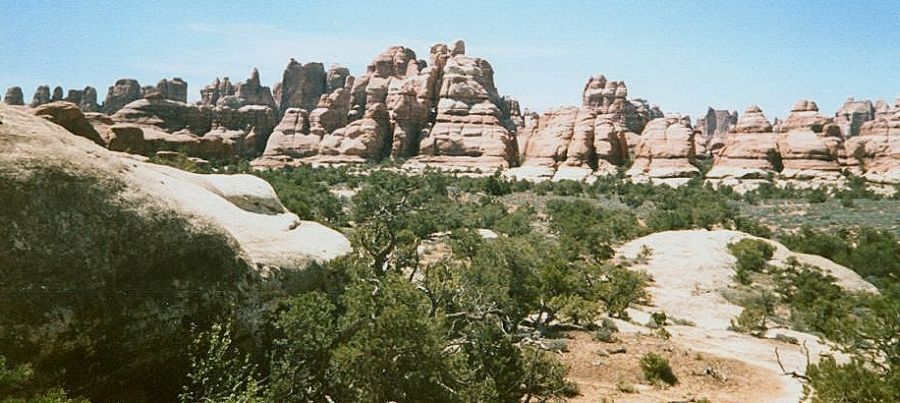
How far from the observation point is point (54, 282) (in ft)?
21.0

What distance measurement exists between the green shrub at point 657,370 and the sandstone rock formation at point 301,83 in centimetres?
11307

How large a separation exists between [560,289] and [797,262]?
20.8 meters

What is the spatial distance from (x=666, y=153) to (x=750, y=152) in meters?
11.0

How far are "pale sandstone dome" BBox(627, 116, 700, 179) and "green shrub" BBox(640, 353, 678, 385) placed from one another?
191 ft

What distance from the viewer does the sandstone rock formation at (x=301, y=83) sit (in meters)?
120

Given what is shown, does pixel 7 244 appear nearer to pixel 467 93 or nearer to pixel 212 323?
pixel 212 323

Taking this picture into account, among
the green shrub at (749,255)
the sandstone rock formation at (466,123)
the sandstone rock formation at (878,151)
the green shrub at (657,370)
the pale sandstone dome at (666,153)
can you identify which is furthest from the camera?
the sandstone rock formation at (466,123)

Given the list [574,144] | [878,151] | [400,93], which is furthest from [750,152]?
[400,93]

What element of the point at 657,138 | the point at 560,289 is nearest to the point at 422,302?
the point at 560,289

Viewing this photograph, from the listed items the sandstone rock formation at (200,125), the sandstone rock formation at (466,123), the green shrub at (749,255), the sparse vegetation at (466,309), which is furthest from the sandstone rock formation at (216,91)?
the green shrub at (749,255)

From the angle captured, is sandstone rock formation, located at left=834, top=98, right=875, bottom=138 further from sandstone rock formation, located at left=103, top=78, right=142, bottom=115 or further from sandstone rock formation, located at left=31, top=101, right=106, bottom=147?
sandstone rock formation, located at left=103, top=78, right=142, bottom=115

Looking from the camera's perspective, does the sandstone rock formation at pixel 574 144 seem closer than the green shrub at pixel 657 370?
No

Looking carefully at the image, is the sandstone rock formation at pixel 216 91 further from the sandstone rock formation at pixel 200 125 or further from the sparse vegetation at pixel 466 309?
the sparse vegetation at pixel 466 309

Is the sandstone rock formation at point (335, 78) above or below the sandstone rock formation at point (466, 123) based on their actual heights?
above
